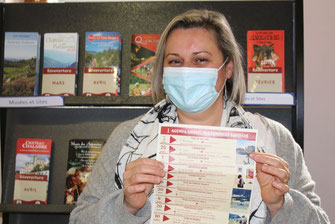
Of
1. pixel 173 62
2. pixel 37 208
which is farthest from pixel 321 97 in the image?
pixel 37 208

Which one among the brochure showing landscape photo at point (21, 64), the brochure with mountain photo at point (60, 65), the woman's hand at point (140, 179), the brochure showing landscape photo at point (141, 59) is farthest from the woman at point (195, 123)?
the brochure showing landscape photo at point (21, 64)

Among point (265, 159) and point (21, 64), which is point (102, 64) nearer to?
point (21, 64)

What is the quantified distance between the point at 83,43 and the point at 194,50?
108 cm

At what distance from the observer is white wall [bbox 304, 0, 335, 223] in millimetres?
2400

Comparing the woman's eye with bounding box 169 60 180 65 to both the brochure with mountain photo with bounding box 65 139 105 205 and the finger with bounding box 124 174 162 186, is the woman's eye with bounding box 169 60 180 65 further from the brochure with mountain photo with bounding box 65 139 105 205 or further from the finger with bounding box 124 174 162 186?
the brochure with mountain photo with bounding box 65 139 105 205

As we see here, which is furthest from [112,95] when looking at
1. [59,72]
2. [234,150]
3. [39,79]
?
[234,150]

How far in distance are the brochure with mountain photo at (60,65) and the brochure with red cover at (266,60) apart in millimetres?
1103

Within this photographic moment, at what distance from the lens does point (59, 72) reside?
232 centimetres

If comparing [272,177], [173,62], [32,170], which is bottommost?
[32,170]

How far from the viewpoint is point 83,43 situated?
7.92 feet

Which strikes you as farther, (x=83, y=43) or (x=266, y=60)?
(x=83, y=43)

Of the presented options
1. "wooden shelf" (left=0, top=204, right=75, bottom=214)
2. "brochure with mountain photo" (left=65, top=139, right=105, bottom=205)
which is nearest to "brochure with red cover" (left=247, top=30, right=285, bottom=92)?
"brochure with mountain photo" (left=65, top=139, right=105, bottom=205)

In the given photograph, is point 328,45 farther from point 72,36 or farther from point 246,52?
point 72,36

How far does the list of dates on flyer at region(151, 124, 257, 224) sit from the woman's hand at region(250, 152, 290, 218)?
Result: 0.04 metres
